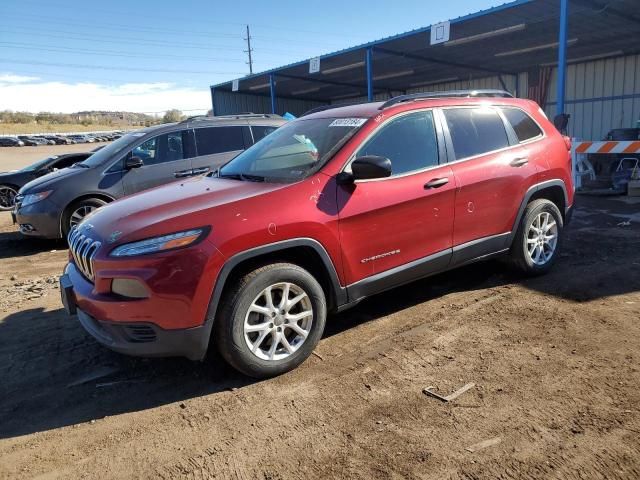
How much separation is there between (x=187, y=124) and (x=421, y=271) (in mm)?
5208

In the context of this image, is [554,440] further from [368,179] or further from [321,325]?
[368,179]

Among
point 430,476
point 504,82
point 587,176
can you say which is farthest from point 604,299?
point 504,82

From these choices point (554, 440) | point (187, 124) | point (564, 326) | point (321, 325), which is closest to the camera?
point (554, 440)

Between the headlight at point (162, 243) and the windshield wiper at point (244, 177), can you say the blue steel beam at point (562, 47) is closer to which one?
the windshield wiper at point (244, 177)

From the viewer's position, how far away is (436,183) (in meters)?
3.91

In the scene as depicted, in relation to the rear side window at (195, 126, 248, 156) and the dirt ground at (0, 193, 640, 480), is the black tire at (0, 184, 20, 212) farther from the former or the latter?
the dirt ground at (0, 193, 640, 480)

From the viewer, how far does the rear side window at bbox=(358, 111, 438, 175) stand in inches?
149

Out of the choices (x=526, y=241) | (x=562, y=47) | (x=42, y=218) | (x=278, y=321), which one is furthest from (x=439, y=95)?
(x=562, y=47)

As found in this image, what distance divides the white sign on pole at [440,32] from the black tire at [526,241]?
8.81 meters

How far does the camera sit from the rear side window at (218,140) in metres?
7.74

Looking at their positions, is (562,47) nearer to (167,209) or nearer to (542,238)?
(542,238)

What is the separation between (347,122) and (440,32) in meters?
9.93

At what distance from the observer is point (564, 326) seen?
3760 millimetres

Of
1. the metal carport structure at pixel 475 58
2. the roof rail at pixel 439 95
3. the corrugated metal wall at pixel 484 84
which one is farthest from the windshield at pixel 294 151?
the corrugated metal wall at pixel 484 84
